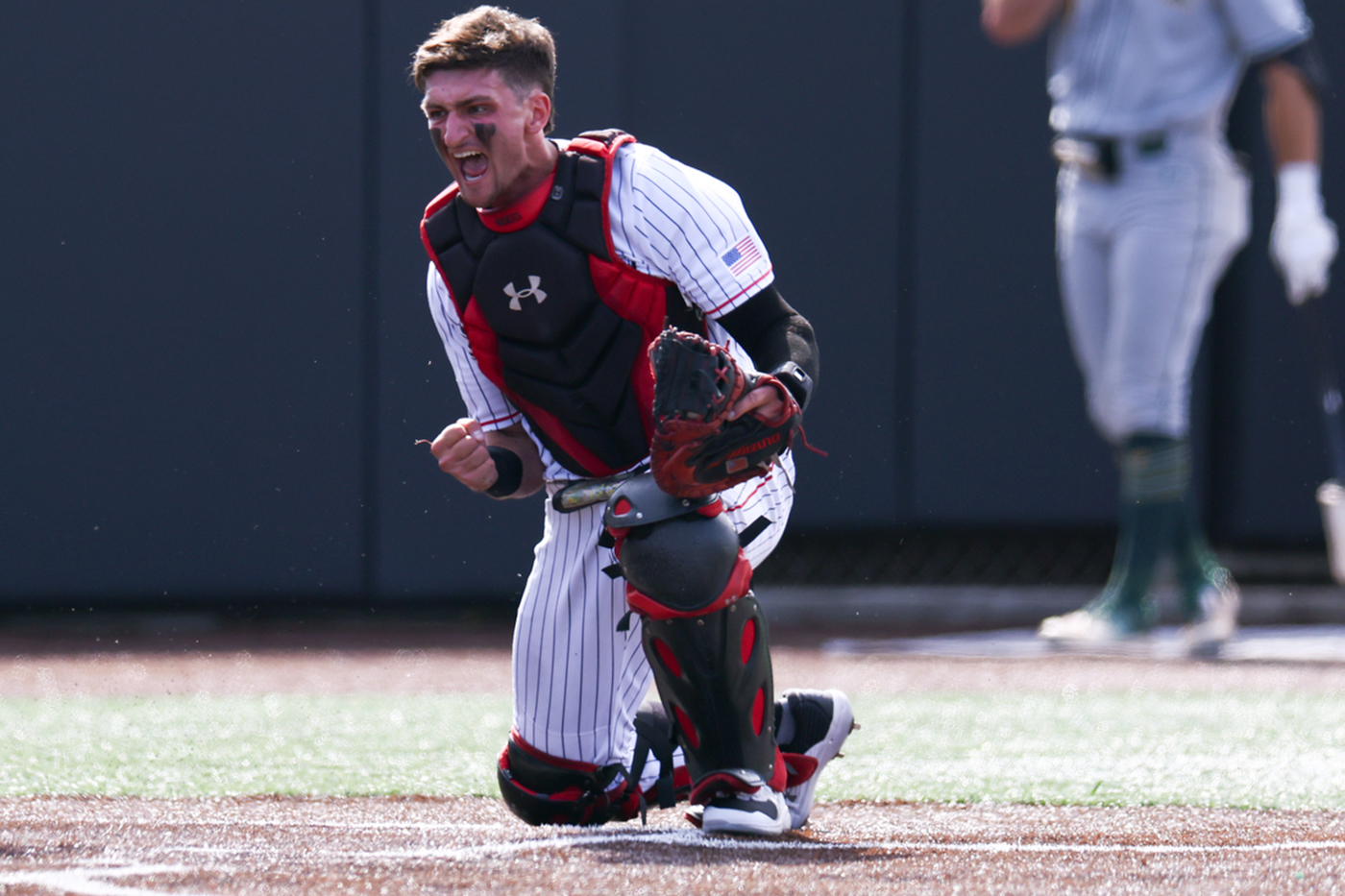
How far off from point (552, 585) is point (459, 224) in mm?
662

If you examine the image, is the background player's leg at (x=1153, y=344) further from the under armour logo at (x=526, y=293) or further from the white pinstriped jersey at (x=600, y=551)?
the under armour logo at (x=526, y=293)

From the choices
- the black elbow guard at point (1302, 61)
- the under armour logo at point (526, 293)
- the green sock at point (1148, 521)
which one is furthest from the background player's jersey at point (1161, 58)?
the under armour logo at point (526, 293)

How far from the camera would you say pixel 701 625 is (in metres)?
2.63

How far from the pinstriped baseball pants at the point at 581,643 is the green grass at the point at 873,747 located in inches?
11.3

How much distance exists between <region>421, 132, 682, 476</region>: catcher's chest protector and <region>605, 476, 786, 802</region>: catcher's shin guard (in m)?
0.34

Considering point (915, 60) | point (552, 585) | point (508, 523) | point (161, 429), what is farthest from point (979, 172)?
point (552, 585)

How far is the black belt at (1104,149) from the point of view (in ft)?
18.7

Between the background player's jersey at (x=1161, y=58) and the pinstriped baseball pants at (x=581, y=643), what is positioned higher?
the background player's jersey at (x=1161, y=58)

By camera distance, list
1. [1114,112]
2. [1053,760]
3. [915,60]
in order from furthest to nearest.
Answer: [915,60], [1114,112], [1053,760]

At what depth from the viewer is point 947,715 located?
4.45 meters

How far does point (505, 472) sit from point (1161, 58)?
11.7 feet

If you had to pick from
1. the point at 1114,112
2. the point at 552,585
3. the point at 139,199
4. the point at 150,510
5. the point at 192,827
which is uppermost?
the point at 1114,112

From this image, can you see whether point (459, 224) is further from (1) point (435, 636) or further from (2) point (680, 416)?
(1) point (435, 636)

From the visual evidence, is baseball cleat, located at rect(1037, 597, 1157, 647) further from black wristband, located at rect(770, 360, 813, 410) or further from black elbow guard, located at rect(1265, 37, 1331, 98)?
black wristband, located at rect(770, 360, 813, 410)
